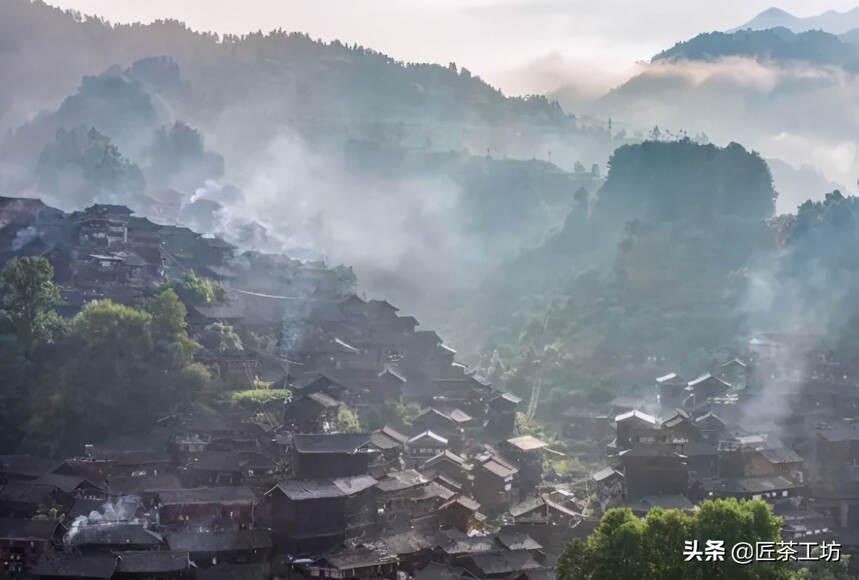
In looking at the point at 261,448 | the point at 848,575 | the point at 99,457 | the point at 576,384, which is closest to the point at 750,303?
the point at 576,384

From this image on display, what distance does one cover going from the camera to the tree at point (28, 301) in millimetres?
44500

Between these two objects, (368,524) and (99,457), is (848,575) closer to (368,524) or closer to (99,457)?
(368,524)

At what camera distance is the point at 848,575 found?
124ft

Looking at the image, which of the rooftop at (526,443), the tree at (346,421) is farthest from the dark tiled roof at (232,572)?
the rooftop at (526,443)

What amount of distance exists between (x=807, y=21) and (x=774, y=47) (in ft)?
98.9

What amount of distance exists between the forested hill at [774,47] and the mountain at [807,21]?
11176 mm

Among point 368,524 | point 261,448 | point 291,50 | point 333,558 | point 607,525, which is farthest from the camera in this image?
point 291,50

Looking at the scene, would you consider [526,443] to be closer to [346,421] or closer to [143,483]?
[346,421]

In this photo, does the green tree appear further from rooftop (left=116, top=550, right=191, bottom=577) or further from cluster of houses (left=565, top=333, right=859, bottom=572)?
rooftop (left=116, top=550, right=191, bottom=577)

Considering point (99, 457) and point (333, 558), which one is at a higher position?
point (99, 457)

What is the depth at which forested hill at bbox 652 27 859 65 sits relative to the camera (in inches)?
4031

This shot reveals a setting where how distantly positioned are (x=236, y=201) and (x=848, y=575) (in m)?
60.5

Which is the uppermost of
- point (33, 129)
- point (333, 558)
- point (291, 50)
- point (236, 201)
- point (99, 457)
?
point (291, 50)

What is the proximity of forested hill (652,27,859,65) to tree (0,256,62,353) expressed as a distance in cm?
8091
